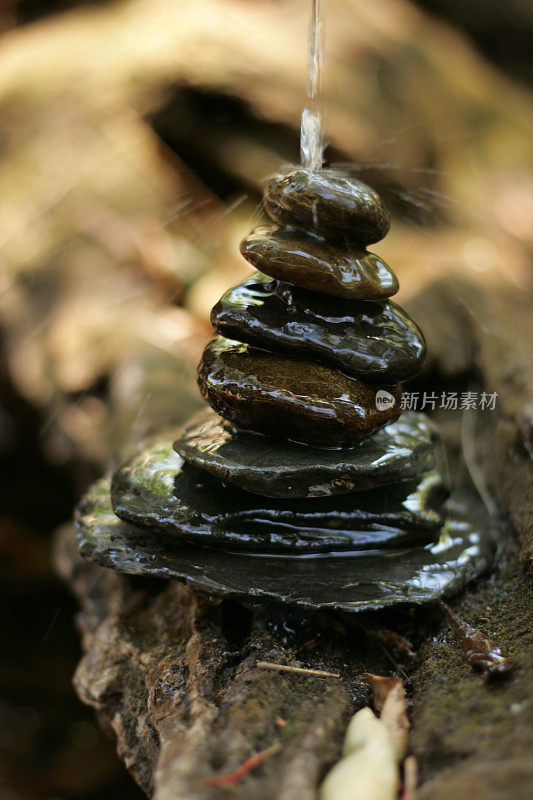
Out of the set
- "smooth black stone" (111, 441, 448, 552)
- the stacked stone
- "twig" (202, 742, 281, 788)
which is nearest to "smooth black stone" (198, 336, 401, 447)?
the stacked stone

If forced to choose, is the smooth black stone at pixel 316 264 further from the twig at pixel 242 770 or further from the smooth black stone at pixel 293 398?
the twig at pixel 242 770

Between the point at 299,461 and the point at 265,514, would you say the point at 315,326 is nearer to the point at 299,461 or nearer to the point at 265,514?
the point at 299,461

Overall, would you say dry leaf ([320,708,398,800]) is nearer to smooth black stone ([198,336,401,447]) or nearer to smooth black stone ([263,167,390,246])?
smooth black stone ([198,336,401,447])

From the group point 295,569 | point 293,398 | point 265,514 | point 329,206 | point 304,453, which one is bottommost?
point 295,569

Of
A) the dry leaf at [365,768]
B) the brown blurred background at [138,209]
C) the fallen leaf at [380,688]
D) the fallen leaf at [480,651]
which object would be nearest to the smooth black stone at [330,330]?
the fallen leaf at [480,651]

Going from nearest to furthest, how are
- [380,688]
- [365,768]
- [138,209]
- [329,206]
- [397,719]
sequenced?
[365,768], [397,719], [380,688], [329,206], [138,209]

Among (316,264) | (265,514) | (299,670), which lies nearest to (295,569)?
(265,514)

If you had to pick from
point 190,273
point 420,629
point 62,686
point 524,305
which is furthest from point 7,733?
point 524,305
